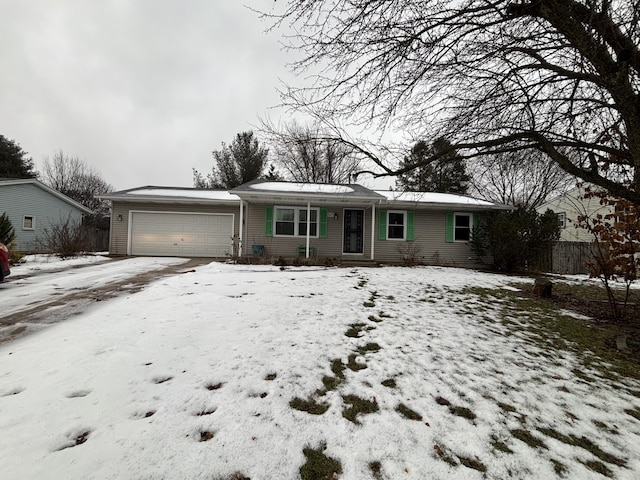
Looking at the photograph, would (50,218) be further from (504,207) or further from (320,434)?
(504,207)

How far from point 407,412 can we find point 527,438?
75 cm

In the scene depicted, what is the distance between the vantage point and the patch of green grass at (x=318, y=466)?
1.42 metres

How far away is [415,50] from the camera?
3.69 metres

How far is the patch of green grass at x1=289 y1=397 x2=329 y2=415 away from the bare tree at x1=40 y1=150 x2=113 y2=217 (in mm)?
33084

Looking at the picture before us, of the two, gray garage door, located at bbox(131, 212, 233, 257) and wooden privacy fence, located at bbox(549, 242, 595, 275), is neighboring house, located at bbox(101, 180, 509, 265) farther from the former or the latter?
wooden privacy fence, located at bbox(549, 242, 595, 275)

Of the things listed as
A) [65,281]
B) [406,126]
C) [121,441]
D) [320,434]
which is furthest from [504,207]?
[65,281]

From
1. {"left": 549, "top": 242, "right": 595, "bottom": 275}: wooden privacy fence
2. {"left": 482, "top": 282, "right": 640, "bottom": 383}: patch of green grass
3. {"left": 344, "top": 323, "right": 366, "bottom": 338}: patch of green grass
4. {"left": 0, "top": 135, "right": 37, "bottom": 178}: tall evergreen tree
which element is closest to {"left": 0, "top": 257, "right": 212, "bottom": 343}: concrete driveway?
{"left": 344, "top": 323, "right": 366, "bottom": 338}: patch of green grass

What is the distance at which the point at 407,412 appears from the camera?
6.48 ft

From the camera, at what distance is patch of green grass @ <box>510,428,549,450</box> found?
1.74 metres

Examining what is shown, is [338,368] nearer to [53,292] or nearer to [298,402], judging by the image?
[298,402]

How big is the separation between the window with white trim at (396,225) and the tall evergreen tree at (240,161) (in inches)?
540

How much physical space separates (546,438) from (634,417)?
3.11 feet

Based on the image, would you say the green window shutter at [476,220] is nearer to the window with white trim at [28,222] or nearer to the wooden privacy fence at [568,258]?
the wooden privacy fence at [568,258]

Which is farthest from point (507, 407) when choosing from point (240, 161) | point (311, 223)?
point (240, 161)
